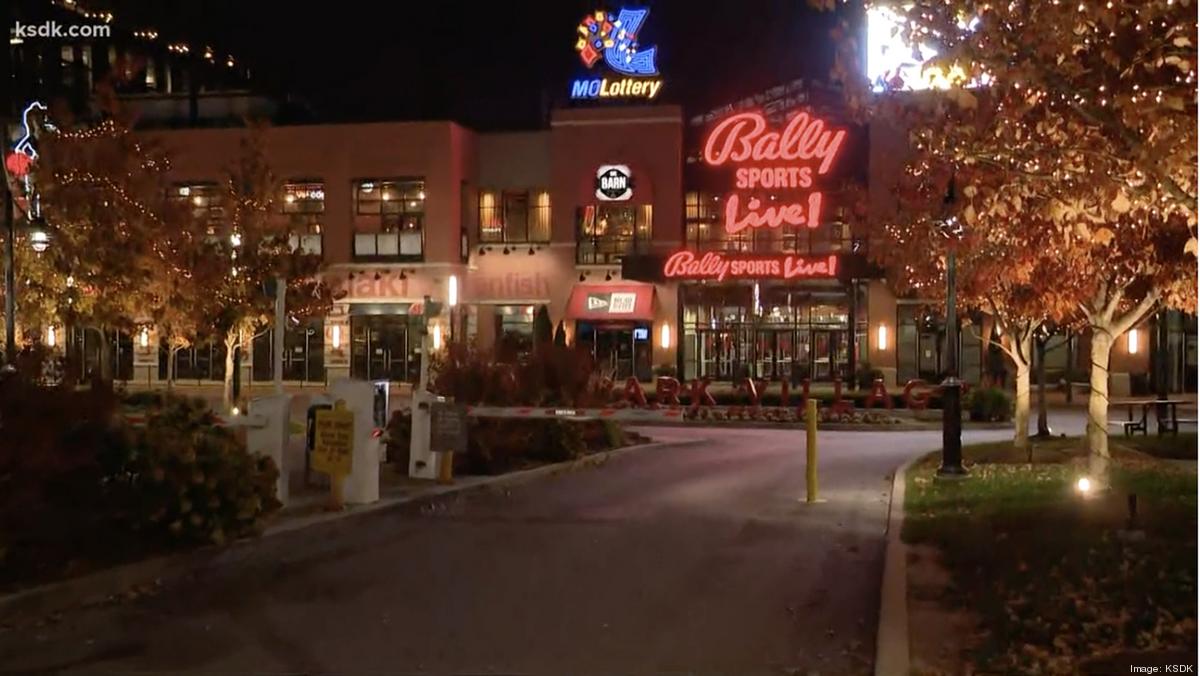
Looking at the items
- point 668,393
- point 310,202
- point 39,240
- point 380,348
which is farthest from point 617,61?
point 39,240

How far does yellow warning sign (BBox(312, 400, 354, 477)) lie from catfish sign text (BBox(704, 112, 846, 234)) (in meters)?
30.3

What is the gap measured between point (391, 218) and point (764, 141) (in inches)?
579

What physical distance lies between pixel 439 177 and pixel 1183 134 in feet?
134

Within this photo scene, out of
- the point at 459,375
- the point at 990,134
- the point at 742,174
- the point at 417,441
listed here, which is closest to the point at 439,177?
the point at 742,174

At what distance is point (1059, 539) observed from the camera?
10.1 meters

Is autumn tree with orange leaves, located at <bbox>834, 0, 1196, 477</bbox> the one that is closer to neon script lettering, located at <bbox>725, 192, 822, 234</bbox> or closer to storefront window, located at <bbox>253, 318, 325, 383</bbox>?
neon script lettering, located at <bbox>725, 192, 822, 234</bbox>

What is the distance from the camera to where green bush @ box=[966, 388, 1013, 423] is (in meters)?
30.3

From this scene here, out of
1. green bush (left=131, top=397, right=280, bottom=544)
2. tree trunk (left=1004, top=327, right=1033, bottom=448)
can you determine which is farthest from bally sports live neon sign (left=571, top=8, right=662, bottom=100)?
green bush (left=131, top=397, right=280, bottom=544)

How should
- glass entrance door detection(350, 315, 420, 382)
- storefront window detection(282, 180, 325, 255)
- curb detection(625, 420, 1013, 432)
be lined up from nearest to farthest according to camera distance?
curb detection(625, 420, 1013, 432)
storefront window detection(282, 180, 325, 255)
glass entrance door detection(350, 315, 420, 382)

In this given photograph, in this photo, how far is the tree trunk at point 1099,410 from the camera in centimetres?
1412

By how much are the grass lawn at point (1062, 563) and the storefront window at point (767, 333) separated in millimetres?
30843

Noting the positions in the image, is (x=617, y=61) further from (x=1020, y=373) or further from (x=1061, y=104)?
(x=1061, y=104)

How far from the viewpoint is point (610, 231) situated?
46.8 meters
